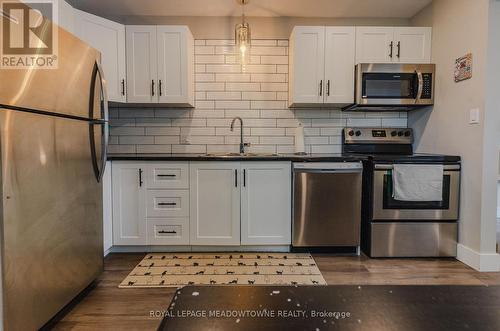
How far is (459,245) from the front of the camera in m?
2.54

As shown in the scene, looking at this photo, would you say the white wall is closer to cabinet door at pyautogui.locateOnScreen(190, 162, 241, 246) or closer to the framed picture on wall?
the framed picture on wall

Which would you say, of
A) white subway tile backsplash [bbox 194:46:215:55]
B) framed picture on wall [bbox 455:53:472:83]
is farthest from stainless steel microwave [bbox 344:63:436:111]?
white subway tile backsplash [bbox 194:46:215:55]

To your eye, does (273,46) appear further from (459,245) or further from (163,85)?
(459,245)

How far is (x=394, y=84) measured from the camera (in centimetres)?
285

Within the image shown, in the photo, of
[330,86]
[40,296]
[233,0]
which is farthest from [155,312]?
[233,0]

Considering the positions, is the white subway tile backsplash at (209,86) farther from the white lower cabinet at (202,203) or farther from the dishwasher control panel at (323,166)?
the dishwasher control panel at (323,166)

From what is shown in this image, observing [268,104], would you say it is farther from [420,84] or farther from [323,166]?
[420,84]

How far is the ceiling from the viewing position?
288cm

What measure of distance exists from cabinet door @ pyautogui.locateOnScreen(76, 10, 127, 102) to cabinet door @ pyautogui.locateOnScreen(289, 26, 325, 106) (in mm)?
1673

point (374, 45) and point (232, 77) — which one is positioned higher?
point (374, 45)

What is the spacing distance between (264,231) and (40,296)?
5.49ft

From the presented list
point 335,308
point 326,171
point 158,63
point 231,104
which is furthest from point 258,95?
point 335,308

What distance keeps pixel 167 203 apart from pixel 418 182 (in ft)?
7.17

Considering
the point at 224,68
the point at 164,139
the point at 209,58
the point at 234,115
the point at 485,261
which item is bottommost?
the point at 485,261
